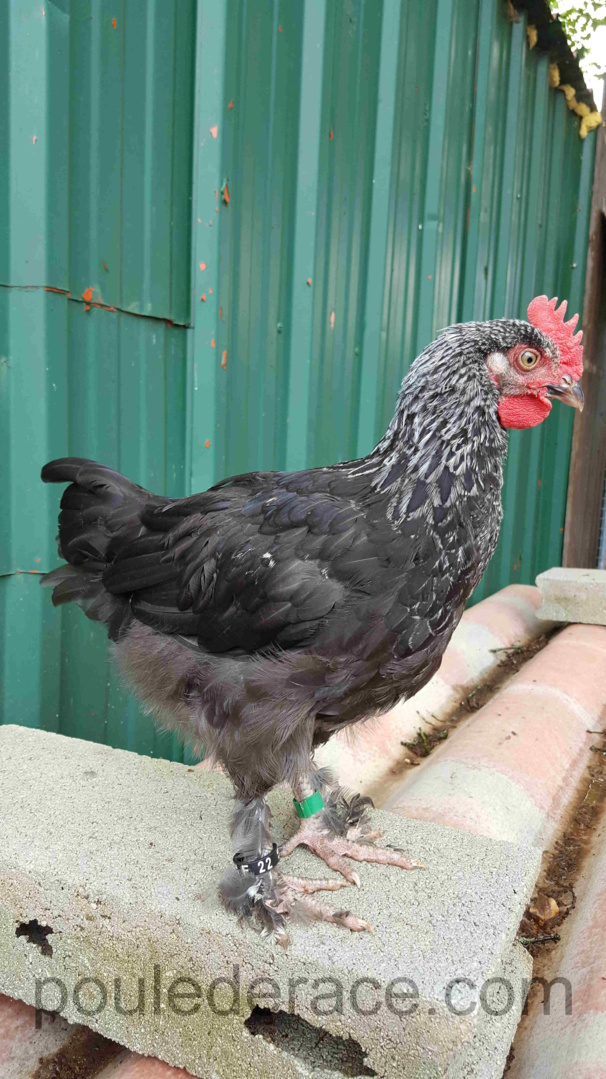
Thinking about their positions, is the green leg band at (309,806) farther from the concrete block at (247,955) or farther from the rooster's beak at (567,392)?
A: the rooster's beak at (567,392)

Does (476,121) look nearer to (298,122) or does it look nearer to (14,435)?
(298,122)

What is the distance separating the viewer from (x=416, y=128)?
423 centimetres

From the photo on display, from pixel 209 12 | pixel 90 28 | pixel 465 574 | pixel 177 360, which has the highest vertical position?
pixel 209 12

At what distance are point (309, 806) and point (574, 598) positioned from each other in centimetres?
329

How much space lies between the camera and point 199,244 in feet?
9.29

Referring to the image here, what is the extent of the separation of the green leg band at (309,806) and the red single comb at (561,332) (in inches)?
53.7

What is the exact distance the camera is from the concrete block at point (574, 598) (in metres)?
4.68

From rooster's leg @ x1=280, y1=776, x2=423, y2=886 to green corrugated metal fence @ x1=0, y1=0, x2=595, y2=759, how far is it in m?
1.13

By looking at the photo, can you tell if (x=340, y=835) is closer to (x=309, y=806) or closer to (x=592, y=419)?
(x=309, y=806)

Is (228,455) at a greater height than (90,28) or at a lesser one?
lesser

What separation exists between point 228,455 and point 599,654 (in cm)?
244

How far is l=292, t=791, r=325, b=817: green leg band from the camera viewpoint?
2.00m

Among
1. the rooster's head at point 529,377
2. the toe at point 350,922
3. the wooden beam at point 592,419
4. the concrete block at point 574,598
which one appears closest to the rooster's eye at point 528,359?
the rooster's head at point 529,377

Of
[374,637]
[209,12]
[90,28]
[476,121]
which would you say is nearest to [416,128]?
[476,121]
